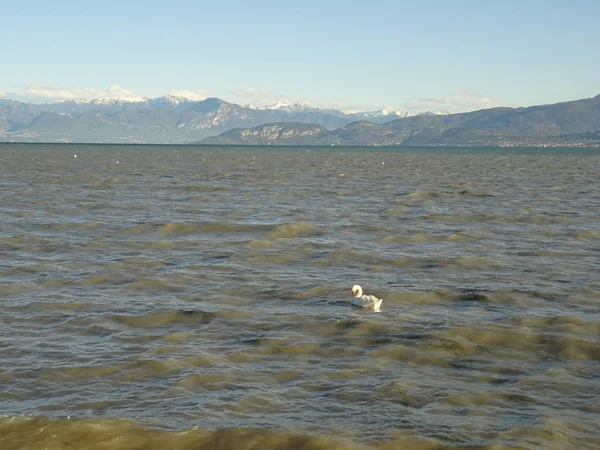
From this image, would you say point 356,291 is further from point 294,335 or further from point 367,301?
point 294,335

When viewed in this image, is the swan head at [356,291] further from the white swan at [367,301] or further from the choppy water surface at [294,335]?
the choppy water surface at [294,335]

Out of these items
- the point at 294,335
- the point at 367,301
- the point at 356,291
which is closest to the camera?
the point at 294,335

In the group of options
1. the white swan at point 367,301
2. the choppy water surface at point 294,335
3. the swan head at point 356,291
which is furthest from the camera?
the swan head at point 356,291

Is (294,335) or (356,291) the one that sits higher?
(356,291)

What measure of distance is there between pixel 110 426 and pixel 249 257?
40.0 feet

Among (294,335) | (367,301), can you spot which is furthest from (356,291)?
(294,335)

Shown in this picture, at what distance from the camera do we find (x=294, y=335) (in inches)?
545

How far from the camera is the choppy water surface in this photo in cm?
977

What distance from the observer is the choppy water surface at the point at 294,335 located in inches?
385

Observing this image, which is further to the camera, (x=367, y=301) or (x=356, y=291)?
(x=356, y=291)

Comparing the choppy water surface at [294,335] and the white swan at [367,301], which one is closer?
the choppy water surface at [294,335]

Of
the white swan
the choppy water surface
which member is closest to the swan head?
the white swan

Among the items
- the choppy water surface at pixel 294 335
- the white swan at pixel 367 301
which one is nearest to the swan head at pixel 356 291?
the white swan at pixel 367 301

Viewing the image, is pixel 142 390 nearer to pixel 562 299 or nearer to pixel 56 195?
pixel 562 299
